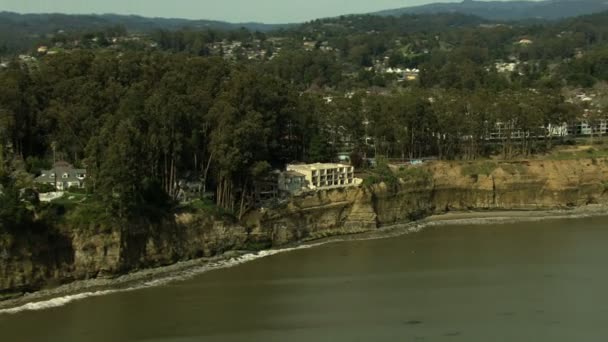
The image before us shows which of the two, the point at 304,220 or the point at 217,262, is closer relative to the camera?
the point at 217,262

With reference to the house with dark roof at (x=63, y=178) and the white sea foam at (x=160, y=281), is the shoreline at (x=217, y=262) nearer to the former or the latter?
the white sea foam at (x=160, y=281)

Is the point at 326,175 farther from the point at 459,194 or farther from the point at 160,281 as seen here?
the point at 160,281

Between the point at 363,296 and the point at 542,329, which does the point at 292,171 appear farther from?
the point at 542,329

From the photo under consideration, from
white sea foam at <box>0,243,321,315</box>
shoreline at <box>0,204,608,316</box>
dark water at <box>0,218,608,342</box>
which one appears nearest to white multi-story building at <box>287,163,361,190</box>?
shoreline at <box>0,204,608,316</box>

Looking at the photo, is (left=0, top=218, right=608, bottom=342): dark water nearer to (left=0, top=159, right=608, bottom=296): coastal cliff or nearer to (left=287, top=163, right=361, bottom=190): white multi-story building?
(left=0, top=159, right=608, bottom=296): coastal cliff

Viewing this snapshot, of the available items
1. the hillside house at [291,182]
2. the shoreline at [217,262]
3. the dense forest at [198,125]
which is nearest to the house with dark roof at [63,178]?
the dense forest at [198,125]

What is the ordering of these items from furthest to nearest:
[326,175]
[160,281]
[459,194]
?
[459,194]
[326,175]
[160,281]

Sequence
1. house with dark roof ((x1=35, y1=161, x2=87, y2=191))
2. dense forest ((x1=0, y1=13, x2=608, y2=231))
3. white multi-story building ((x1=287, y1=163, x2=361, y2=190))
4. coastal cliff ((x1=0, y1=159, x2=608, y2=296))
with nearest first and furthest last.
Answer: coastal cliff ((x1=0, y1=159, x2=608, y2=296))
dense forest ((x1=0, y1=13, x2=608, y2=231))
house with dark roof ((x1=35, y1=161, x2=87, y2=191))
white multi-story building ((x1=287, y1=163, x2=361, y2=190))

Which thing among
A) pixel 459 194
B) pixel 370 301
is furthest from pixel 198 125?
pixel 459 194
